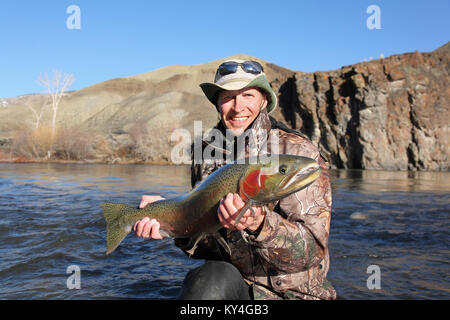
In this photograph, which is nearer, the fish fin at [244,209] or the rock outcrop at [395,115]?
the fish fin at [244,209]

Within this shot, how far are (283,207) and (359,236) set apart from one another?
5.47 metres

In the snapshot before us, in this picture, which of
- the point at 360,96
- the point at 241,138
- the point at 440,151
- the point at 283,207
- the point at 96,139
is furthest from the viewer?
the point at 96,139

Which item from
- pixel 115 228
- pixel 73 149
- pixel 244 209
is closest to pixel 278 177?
pixel 244 209

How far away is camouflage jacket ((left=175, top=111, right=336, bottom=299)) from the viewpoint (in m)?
2.53

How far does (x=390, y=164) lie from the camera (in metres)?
34.6

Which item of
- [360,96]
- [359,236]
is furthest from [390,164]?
[359,236]

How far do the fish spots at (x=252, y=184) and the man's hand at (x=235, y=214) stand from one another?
5 cm

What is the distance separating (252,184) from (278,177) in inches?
6.7

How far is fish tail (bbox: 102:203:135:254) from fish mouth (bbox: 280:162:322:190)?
167 cm

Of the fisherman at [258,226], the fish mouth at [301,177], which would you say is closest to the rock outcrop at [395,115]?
the fisherman at [258,226]

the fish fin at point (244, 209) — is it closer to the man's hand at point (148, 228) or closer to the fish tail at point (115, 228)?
the man's hand at point (148, 228)

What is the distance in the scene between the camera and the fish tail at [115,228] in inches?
125
